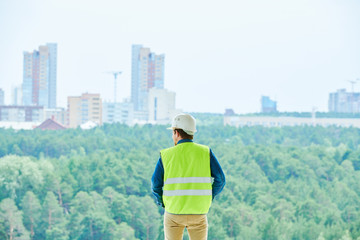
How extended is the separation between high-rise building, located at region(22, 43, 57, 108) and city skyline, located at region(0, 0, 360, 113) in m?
0.44

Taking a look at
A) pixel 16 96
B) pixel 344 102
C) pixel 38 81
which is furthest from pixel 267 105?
pixel 16 96

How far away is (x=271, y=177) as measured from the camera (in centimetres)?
2111

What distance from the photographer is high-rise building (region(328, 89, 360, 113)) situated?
25234mm

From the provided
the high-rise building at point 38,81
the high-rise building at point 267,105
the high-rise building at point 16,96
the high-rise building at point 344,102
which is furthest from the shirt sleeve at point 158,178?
the high-rise building at point 267,105

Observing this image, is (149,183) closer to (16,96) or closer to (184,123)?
(16,96)

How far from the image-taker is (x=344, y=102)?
86.2ft

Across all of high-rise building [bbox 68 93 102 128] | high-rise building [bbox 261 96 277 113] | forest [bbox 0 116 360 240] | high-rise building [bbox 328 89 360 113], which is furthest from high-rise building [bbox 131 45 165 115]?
high-rise building [bbox 328 89 360 113]

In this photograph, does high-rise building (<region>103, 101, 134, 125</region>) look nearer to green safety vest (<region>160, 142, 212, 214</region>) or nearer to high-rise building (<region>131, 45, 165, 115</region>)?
high-rise building (<region>131, 45, 165, 115</region>)

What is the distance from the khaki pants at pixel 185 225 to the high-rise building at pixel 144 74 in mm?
23308

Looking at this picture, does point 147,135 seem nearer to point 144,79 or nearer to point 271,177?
point 144,79

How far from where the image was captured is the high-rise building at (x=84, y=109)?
26281 mm

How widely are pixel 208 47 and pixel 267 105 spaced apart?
4.78m

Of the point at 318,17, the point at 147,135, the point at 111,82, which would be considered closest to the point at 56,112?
the point at 147,135

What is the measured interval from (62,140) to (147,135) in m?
3.96
